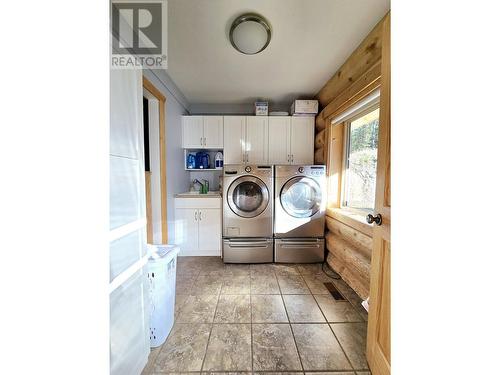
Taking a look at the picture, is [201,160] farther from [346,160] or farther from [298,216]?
[346,160]

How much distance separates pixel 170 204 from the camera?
259 cm

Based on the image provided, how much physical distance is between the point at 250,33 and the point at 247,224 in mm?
2027

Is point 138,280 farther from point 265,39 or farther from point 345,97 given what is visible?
point 345,97

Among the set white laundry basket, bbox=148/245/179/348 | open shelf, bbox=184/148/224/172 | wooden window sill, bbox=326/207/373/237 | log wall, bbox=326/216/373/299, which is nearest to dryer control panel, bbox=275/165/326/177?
wooden window sill, bbox=326/207/373/237

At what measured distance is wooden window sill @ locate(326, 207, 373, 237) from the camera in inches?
68.5

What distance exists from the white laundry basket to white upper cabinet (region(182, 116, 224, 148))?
2.01 m

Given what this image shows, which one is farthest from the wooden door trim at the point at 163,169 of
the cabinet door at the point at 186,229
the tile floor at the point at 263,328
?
the tile floor at the point at 263,328

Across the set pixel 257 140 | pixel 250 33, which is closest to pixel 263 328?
pixel 250 33

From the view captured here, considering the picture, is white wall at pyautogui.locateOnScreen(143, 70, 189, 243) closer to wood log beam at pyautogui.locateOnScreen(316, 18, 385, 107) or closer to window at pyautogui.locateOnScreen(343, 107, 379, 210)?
wood log beam at pyautogui.locateOnScreen(316, 18, 385, 107)

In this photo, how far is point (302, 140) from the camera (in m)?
3.06

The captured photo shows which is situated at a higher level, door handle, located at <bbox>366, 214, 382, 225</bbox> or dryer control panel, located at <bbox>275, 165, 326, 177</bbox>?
dryer control panel, located at <bbox>275, 165, 326, 177</bbox>

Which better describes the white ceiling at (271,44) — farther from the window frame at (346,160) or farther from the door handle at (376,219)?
the door handle at (376,219)
